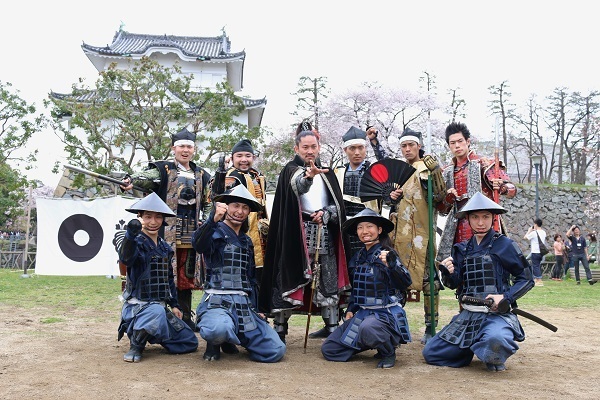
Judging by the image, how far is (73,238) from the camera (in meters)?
12.7

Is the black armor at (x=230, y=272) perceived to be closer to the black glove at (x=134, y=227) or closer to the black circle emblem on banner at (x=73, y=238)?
the black glove at (x=134, y=227)

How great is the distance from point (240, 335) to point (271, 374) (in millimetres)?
609

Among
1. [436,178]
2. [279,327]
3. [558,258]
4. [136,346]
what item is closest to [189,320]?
[279,327]

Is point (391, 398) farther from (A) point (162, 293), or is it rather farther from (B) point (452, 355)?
(A) point (162, 293)

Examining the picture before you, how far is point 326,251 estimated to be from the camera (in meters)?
5.17

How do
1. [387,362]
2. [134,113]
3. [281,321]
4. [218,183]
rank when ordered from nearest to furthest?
1. [387,362]
2. [281,321]
3. [218,183]
4. [134,113]

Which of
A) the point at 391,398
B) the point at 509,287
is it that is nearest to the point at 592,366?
the point at 509,287

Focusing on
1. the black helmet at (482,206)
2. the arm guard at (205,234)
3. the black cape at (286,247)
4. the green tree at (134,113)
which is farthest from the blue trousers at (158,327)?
the green tree at (134,113)

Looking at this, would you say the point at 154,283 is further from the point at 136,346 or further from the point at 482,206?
the point at 482,206

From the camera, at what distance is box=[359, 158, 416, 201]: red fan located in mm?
5281

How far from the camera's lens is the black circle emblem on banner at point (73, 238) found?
12.7m

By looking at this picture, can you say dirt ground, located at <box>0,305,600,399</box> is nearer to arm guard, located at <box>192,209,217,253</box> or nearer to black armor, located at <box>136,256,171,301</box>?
black armor, located at <box>136,256,171,301</box>

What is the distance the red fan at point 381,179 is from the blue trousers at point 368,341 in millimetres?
1277

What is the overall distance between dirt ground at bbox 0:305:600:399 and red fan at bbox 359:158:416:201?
147cm
